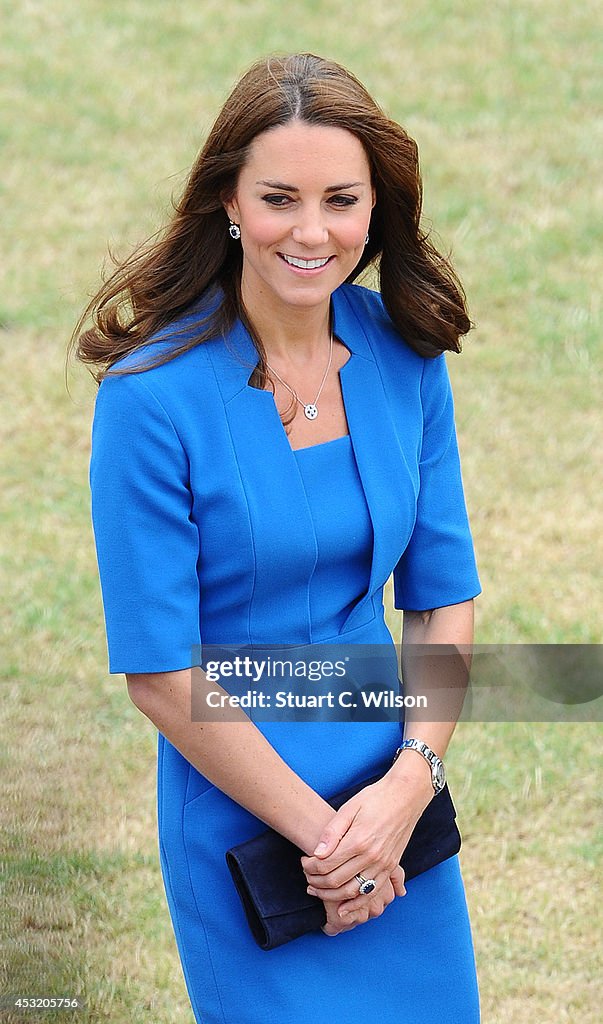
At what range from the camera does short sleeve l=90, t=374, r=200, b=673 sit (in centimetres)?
215

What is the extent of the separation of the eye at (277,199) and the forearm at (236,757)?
746mm

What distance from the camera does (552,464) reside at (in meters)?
5.85

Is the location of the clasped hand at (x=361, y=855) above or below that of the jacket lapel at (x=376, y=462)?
below

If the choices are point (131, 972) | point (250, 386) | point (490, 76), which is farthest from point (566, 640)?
point (490, 76)

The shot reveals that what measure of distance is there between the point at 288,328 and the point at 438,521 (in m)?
0.44

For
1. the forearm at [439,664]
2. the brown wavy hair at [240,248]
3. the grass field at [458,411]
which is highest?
the brown wavy hair at [240,248]


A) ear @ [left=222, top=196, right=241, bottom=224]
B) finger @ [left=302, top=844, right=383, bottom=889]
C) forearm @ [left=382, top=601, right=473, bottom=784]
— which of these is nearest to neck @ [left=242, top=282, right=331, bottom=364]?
ear @ [left=222, top=196, right=241, bottom=224]

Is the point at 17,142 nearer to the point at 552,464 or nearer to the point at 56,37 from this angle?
the point at 56,37

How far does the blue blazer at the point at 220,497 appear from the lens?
216 cm

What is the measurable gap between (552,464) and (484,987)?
2.73m

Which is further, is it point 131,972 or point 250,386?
point 131,972

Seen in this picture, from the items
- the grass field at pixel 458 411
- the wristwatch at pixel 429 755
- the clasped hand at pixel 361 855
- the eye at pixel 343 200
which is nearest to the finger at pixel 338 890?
the clasped hand at pixel 361 855

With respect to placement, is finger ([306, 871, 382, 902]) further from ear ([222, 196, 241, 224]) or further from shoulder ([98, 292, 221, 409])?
ear ([222, 196, 241, 224])

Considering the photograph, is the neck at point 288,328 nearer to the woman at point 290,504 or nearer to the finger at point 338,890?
the woman at point 290,504
